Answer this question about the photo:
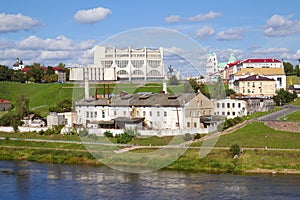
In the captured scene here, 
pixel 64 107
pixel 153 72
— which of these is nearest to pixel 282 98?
pixel 153 72

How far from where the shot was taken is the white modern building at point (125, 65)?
46509 mm

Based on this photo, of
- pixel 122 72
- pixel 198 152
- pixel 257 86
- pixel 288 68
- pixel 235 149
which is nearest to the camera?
pixel 235 149

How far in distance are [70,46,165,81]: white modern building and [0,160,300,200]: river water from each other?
35.8 feet

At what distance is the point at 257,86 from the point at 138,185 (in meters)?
42.4

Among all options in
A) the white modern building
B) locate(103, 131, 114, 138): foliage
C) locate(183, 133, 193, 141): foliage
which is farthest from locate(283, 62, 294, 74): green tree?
locate(183, 133, 193, 141): foliage

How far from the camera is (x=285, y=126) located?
135 ft

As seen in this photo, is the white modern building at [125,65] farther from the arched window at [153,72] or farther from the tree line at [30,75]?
the tree line at [30,75]

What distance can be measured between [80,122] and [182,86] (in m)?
13.4

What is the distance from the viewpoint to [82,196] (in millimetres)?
27500

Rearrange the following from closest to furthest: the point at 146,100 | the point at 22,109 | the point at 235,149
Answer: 1. the point at 235,149
2. the point at 146,100
3. the point at 22,109

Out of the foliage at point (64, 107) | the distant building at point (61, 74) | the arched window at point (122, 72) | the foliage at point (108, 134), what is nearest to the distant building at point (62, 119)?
the foliage at point (64, 107)

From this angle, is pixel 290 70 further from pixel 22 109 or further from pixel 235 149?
pixel 235 149

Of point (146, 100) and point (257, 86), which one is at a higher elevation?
point (257, 86)

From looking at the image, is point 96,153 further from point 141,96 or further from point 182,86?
point 182,86
